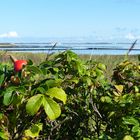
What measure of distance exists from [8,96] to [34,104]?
0.15m

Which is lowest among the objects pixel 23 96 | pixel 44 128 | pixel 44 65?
pixel 44 128

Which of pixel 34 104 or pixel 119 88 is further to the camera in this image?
pixel 119 88

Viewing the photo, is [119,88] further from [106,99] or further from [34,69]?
[34,69]

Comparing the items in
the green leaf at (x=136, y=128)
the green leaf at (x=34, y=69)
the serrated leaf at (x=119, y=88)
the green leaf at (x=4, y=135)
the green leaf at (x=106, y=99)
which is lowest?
the green leaf at (x=4, y=135)

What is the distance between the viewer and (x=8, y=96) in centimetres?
213

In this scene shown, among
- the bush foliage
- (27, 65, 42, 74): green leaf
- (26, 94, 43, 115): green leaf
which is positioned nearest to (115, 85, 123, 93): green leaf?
the bush foliage

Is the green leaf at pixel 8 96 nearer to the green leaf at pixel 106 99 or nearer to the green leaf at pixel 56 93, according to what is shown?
the green leaf at pixel 56 93

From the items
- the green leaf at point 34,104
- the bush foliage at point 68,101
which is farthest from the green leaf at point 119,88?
the green leaf at point 34,104

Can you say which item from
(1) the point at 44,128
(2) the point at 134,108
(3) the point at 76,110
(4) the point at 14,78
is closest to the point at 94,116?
(3) the point at 76,110

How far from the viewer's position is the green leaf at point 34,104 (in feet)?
6.70

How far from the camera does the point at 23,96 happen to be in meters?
2.18

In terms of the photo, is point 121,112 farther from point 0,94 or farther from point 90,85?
point 0,94

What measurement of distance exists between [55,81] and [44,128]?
26.9 inches

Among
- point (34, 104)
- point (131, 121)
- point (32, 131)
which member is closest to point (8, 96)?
point (34, 104)
